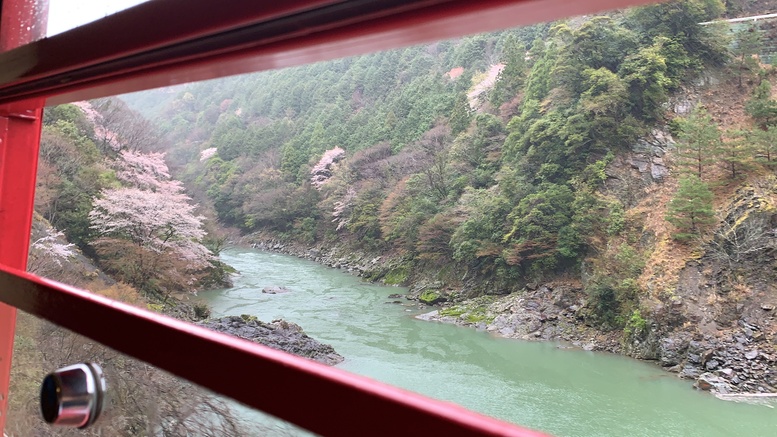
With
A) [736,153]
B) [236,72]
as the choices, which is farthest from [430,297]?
[236,72]

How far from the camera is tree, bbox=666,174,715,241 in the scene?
204 cm

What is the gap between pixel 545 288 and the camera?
2.71 m

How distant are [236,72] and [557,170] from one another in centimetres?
195

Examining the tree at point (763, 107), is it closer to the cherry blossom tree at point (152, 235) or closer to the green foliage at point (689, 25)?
the green foliage at point (689, 25)

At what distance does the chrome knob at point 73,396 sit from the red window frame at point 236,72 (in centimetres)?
5

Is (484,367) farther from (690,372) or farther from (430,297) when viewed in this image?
(690,372)

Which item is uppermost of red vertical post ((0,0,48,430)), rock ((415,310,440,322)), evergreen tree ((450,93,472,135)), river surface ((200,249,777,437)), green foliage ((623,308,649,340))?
evergreen tree ((450,93,472,135))

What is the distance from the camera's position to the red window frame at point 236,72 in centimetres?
36

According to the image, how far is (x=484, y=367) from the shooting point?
2.84 meters

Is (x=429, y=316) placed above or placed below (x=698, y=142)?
below

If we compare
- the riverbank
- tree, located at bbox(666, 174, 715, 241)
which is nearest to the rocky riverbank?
the riverbank

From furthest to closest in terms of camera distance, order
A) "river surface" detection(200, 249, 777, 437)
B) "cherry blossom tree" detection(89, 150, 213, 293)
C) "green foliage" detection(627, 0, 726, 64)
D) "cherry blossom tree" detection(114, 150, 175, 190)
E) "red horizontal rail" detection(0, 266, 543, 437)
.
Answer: "cherry blossom tree" detection(114, 150, 175, 190) → "cherry blossom tree" detection(89, 150, 213, 293) → "river surface" detection(200, 249, 777, 437) → "green foliage" detection(627, 0, 726, 64) → "red horizontal rail" detection(0, 266, 543, 437)

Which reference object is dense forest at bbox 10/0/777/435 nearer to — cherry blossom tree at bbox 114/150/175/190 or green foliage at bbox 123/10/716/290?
green foliage at bbox 123/10/716/290

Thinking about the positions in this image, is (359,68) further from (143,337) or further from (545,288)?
(143,337)
